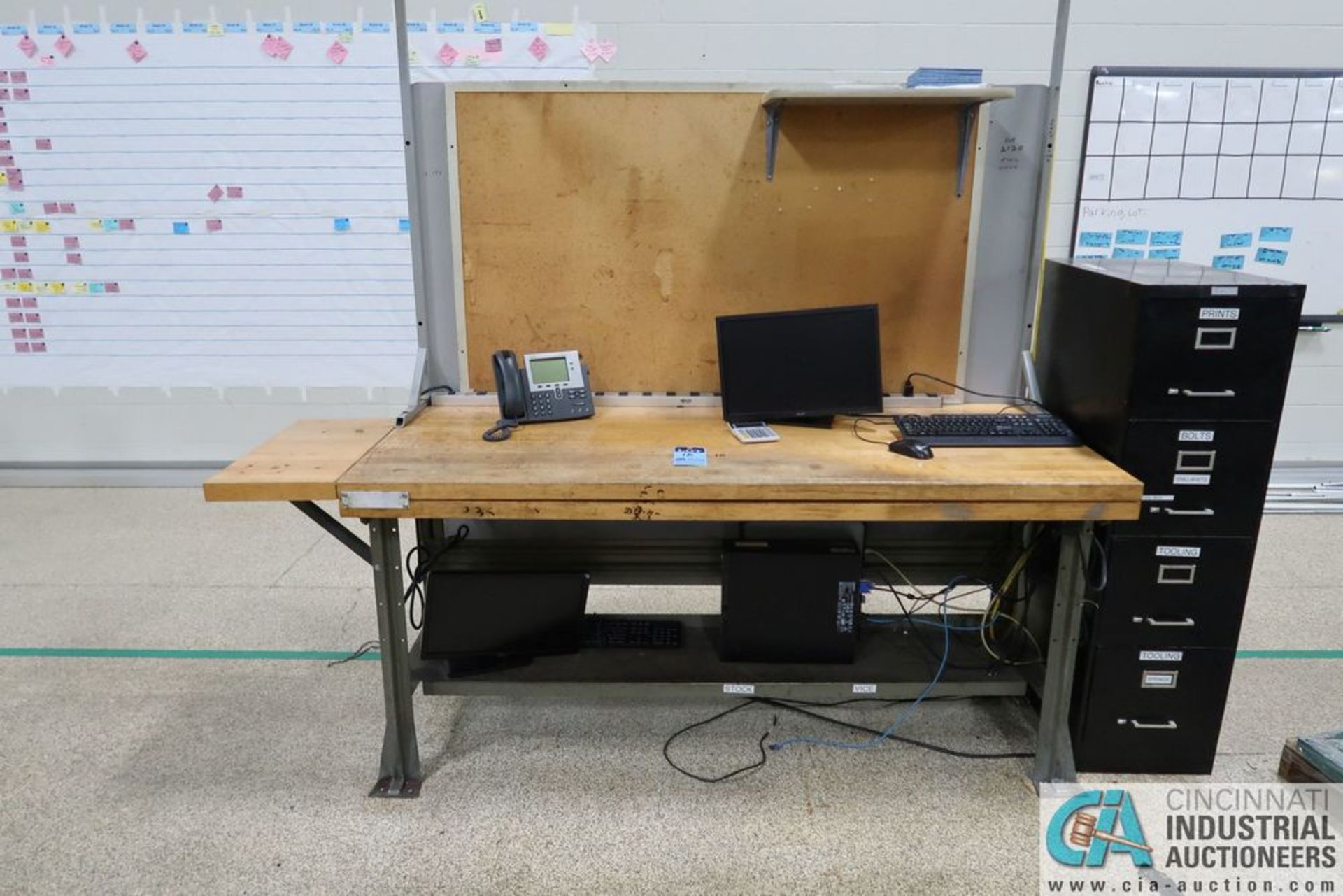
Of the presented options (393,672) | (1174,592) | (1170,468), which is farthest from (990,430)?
(393,672)

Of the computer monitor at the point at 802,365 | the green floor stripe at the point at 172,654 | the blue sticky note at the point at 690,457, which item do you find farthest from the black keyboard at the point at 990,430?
the green floor stripe at the point at 172,654

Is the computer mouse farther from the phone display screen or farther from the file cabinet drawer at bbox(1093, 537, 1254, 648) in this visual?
the phone display screen

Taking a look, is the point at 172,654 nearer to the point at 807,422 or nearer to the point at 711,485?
the point at 711,485

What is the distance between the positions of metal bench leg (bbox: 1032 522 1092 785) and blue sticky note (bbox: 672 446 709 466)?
78 cm

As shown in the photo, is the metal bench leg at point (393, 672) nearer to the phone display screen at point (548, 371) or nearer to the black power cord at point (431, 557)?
the black power cord at point (431, 557)

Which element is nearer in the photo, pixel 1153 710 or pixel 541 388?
pixel 1153 710

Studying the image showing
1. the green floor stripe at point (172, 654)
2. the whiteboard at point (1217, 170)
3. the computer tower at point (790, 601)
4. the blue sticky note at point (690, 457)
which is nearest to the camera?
the blue sticky note at point (690, 457)

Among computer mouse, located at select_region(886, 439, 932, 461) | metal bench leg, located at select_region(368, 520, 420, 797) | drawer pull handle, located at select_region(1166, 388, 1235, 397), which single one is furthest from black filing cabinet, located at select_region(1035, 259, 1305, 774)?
metal bench leg, located at select_region(368, 520, 420, 797)

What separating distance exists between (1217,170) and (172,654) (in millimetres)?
4183

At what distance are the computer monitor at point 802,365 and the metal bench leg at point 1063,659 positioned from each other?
1.82 feet

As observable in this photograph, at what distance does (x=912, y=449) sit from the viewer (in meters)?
1.89

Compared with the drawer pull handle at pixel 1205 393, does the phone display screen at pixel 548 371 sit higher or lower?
lower

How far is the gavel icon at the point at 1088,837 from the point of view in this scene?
1.83 metres

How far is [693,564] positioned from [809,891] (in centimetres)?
93
